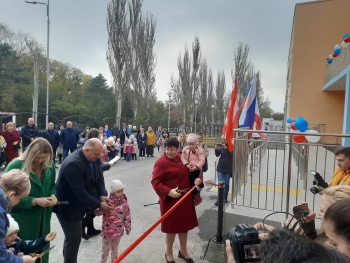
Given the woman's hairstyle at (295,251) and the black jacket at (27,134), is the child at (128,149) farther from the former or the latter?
the woman's hairstyle at (295,251)

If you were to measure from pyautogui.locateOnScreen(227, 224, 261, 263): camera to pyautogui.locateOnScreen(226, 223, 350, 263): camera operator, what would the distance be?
16.5 inches

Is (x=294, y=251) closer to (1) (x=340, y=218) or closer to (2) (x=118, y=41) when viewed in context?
(1) (x=340, y=218)

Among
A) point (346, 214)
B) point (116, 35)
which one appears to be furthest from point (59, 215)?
point (116, 35)

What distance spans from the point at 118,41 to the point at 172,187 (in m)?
24.1

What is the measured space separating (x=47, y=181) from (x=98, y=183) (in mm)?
653

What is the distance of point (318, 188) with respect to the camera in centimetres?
334

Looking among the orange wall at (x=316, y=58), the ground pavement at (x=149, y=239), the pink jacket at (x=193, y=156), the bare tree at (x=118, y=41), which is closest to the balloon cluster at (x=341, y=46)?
the orange wall at (x=316, y=58)

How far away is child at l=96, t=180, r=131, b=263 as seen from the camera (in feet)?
11.6

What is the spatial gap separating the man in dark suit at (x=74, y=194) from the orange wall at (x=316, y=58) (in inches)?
723

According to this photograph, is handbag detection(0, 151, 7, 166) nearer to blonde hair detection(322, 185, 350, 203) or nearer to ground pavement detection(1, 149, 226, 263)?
ground pavement detection(1, 149, 226, 263)

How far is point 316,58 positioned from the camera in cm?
1870

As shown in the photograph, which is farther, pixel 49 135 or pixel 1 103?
pixel 1 103

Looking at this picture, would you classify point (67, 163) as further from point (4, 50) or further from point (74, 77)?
point (74, 77)

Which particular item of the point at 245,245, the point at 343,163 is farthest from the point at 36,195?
the point at 343,163
